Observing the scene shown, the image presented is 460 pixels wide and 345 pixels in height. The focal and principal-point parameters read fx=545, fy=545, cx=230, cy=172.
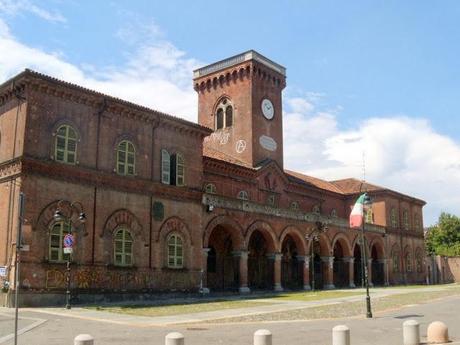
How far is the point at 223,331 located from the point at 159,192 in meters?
15.7

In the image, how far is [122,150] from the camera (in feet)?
95.5

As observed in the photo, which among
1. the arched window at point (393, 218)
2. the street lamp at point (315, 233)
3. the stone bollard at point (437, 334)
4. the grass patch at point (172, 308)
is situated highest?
the arched window at point (393, 218)

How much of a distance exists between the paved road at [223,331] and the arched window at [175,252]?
1134 centimetres

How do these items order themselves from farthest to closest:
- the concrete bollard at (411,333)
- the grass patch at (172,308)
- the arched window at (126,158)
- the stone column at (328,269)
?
1. the stone column at (328,269)
2. the arched window at (126,158)
3. the grass patch at (172,308)
4. the concrete bollard at (411,333)

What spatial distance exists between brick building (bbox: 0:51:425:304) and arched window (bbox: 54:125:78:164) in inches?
2.1

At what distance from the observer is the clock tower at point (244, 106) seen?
143 ft

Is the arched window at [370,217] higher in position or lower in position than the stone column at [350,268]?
higher

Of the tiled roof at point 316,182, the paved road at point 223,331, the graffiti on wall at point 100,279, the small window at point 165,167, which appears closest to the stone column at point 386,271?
the tiled roof at point 316,182

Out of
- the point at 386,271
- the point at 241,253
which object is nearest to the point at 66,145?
the point at 241,253


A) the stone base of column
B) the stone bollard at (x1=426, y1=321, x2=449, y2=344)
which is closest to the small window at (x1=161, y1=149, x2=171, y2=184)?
the stone base of column

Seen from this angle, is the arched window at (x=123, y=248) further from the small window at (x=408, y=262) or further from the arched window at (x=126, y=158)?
the small window at (x=408, y=262)

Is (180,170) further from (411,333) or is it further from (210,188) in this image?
(411,333)

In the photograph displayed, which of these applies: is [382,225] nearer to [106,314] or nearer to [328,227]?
[328,227]

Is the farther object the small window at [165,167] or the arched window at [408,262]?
the arched window at [408,262]
